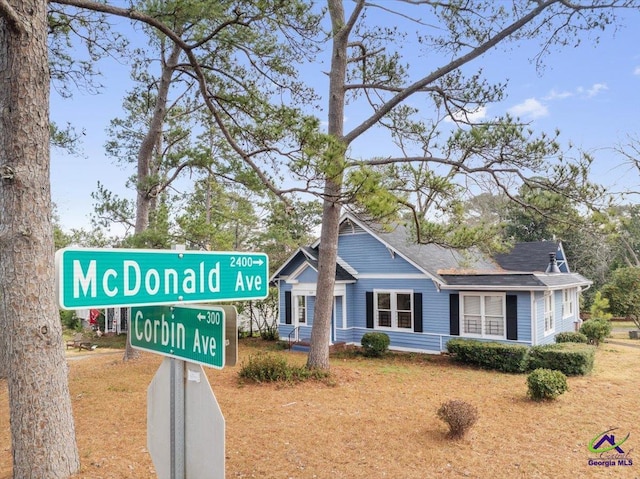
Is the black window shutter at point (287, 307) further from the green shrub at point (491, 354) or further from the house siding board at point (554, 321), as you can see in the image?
the house siding board at point (554, 321)

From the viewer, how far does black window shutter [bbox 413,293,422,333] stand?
1550 centimetres

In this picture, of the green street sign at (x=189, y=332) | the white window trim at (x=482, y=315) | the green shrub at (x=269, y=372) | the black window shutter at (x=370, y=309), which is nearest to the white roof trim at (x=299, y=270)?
the black window shutter at (x=370, y=309)

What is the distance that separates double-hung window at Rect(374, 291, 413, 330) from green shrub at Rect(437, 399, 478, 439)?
971 centimetres

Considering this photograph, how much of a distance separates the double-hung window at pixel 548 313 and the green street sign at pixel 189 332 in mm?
14808

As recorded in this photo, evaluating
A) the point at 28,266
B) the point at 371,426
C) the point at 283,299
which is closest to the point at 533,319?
the point at 371,426

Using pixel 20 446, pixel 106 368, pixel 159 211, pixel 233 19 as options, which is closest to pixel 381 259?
pixel 159 211

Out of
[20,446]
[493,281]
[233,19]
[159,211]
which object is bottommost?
[20,446]

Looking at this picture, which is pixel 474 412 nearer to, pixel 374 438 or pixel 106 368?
pixel 374 438

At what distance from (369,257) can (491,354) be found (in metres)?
6.08

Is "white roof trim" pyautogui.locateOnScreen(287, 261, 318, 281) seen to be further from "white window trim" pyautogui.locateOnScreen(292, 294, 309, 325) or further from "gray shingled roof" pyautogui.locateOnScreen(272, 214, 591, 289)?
"white window trim" pyautogui.locateOnScreen(292, 294, 309, 325)

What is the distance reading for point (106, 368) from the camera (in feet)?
38.4

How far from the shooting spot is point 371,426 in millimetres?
6719

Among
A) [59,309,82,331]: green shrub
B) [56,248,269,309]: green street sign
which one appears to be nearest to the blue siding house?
[56,248,269,309]: green street sign

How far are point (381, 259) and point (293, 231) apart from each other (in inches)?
549
